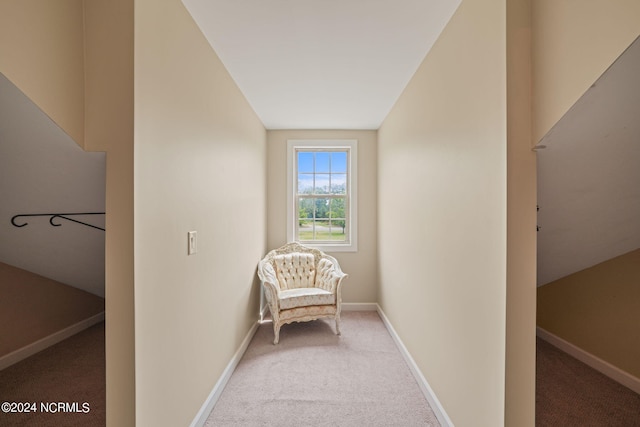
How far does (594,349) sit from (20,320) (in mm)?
4631

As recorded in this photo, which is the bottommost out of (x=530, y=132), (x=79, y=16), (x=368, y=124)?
(x=530, y=132)

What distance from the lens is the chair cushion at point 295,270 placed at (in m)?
3.57

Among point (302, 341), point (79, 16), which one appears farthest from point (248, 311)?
point (79, 16)

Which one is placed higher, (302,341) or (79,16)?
(79,16)

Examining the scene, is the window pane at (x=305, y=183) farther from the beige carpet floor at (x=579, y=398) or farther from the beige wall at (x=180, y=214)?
the beige carpet floor at (x=579, y=398)

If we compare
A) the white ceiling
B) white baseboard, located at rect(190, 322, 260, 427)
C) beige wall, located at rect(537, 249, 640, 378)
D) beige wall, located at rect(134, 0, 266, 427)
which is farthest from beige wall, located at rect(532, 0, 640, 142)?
white baseboard, located at rect(190, 322, 260, 427)

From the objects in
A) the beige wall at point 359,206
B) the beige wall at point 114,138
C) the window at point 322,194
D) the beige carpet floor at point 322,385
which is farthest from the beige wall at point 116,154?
the window at point 322,194

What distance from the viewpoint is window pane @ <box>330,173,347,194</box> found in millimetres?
4234

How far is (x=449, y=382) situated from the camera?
68.9 inches

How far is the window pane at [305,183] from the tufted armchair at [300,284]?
2.84 feet

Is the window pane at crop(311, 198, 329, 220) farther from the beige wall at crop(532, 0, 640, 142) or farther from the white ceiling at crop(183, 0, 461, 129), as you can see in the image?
the beige wall at crop(532, 0, 640, 142)

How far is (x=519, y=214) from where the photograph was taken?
3.94ft

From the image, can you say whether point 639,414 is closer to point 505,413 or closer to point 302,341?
point 505,413

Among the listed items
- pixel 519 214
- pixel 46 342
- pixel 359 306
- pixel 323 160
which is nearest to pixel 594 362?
pixel 519 214
